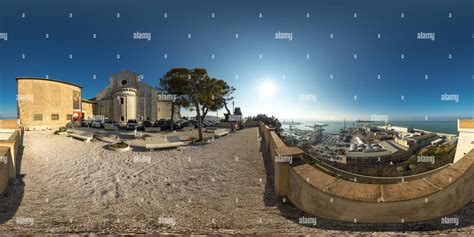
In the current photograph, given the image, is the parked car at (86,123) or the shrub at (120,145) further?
the shrub at (120,145)

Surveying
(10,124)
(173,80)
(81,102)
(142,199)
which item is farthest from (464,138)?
(10,124)

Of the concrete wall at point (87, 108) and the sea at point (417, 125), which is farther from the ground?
the concrete wall at point (87, 108)

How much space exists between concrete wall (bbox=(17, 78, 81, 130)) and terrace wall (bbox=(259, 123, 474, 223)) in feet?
14.8

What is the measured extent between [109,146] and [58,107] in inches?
53.1

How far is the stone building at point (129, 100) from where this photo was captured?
3172 millimetres

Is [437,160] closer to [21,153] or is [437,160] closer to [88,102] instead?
[88,102]

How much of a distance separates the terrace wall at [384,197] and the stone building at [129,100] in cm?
338

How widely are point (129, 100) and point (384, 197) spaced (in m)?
4.62

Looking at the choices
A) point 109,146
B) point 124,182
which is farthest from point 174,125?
point 124,182

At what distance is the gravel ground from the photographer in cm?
178

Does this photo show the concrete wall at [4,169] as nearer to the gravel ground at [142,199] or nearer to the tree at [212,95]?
the gravel ground at [142,199]

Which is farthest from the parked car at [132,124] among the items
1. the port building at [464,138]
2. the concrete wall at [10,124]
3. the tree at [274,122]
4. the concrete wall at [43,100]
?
the port building at [464,138]

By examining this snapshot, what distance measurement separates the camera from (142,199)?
2297 mm

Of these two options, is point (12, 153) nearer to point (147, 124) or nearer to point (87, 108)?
point (87, 108)
